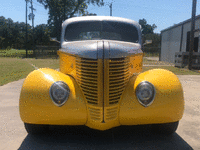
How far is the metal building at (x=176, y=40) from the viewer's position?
68.0 feet

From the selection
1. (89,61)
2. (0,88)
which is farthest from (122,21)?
(0,88)

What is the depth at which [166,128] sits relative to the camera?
3693mm

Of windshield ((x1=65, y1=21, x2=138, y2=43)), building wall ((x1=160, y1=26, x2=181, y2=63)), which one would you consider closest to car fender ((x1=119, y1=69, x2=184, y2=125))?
windshield ((x1=65, y1=21, x2=138, y2=43))

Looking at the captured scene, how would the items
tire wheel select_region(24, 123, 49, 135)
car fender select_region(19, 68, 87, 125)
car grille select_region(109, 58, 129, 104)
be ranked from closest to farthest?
car fender select_region(19, 68, 87, 125) < car grille select_region(109, 58, 129, 104) < tire wheel select_region(24, 123, 49, 135)

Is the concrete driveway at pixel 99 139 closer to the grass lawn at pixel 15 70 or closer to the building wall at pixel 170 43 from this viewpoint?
the grass lawn at pixel 15 70

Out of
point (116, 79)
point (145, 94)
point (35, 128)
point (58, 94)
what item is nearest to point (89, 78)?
point (116, 79)

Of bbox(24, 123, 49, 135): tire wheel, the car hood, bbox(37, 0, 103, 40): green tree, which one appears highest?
bbox(37, 0, 103, 40): green tree

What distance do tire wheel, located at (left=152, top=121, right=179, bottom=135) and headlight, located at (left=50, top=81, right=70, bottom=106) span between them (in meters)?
1.57

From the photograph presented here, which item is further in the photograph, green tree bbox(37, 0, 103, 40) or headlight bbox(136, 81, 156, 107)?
green tree bbox(37, 0, 103, 40)

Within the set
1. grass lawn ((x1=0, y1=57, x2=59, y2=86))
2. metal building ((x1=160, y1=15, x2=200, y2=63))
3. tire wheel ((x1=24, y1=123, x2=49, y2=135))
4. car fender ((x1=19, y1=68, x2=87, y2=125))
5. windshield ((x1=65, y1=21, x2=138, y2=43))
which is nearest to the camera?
car fender ((x1=19, y1=68, x2=87, y2=125))

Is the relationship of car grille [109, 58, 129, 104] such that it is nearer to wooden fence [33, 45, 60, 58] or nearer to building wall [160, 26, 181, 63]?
building wall [160, 26, 181, 63]

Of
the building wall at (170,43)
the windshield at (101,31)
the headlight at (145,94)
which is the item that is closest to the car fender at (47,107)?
the headlight at (145,94)

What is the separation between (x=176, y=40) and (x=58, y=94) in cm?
2223

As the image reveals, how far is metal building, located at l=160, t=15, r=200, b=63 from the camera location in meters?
20.7
